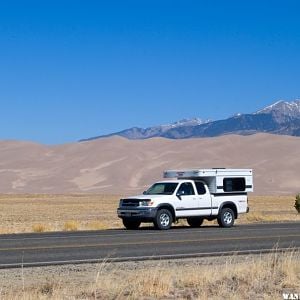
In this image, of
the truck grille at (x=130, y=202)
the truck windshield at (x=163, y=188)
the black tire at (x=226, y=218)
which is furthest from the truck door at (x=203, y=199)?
the truck grille at (x=130, y=202)

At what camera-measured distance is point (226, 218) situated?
103 ft

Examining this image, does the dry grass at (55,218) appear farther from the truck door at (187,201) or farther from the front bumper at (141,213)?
the truck door at (187,201)

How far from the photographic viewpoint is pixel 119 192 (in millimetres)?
121062

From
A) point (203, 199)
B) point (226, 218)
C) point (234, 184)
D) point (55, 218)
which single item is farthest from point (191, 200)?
point (55, 218)

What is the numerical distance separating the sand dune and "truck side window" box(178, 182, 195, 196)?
89993 millimetres

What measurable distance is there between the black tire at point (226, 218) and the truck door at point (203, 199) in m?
0.61

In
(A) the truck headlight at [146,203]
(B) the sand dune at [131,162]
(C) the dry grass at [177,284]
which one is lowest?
(C) the dry grass at [177,284]

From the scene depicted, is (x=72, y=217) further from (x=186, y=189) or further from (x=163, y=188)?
(x=186, y=189)

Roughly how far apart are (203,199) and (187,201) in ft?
2.80

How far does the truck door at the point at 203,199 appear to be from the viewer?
100ft

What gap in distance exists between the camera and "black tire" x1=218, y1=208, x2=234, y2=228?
31.2 m

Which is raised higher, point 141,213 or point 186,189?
point 186,189

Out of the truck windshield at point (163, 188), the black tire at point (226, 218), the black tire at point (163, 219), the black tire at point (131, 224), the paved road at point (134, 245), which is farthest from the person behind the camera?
the black tire at point (226, 218)

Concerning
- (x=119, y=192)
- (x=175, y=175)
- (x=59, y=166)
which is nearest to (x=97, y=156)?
(x=59, y=166)
